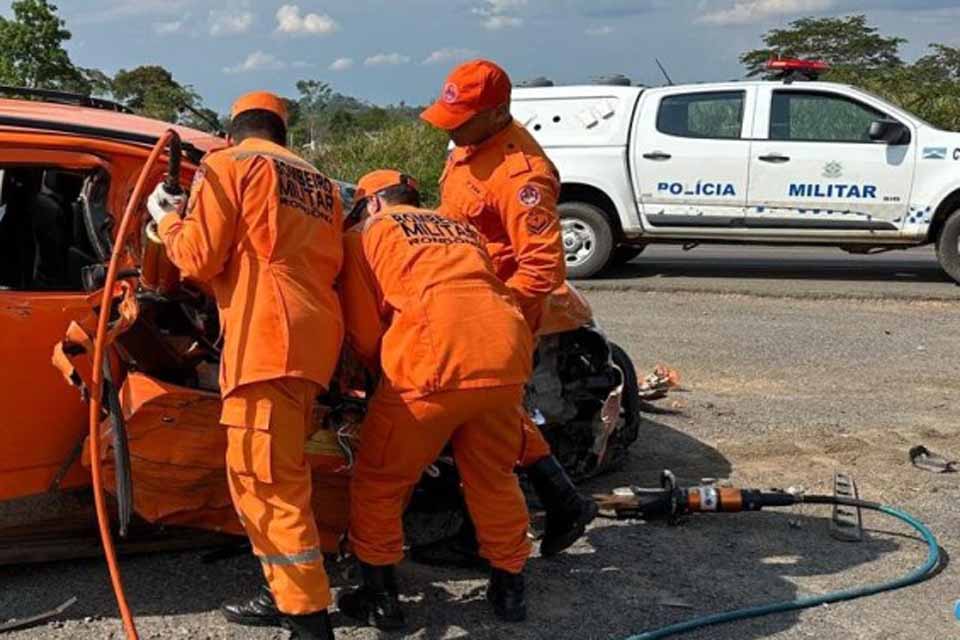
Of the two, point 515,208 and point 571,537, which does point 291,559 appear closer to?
point 571,537

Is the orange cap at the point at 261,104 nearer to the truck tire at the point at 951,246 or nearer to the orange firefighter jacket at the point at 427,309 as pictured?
the orange firefighter jacket at the point at 427,309

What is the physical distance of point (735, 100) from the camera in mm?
10359

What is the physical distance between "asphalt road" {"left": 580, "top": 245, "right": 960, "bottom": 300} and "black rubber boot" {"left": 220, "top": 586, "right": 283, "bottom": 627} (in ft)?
22.7

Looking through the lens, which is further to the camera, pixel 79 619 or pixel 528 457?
pixel 528 457

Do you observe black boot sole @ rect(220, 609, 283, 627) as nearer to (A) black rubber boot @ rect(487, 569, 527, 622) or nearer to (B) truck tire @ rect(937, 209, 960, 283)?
(A) black rubber boot @ rect(487, 569, 527, 622)

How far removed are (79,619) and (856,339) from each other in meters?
6.08

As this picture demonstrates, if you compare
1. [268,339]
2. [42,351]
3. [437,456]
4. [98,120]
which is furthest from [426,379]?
[98,120]

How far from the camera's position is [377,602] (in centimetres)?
365

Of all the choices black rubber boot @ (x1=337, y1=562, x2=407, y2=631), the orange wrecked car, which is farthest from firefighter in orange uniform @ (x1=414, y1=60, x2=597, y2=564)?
the orange wrecked car

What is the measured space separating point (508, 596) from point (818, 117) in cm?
760

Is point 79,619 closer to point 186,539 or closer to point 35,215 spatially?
point 186,539

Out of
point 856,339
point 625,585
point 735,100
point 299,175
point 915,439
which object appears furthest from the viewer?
point 735,100

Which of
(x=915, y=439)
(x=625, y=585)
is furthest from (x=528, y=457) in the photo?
(x=915, y=439)

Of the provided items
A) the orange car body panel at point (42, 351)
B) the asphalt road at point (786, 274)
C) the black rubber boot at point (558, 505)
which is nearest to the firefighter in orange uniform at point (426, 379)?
the black rubber boot at point (558, 505)
